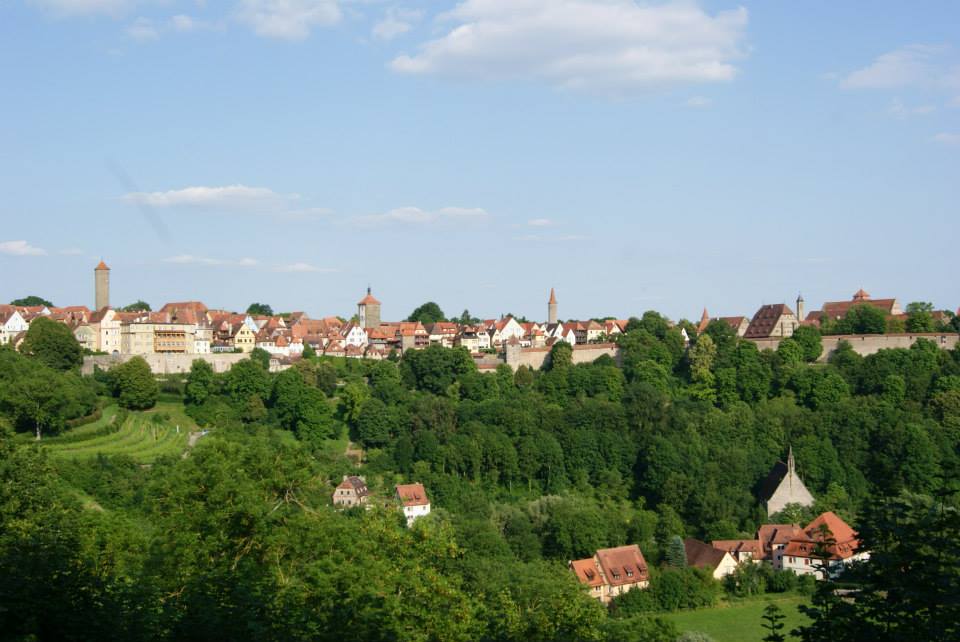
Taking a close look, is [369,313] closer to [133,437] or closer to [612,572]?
[133,437]

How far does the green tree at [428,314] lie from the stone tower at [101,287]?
2951 cm

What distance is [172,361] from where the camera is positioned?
57.0 meters

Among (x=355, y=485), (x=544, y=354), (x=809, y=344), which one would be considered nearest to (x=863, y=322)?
(x=809, y=344)

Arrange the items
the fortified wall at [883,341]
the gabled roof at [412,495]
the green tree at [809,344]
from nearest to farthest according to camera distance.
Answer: the gabled roof at [412,495]
the fortified wall at [883,341]
the green tree at [809,344]

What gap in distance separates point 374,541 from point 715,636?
1804 cm

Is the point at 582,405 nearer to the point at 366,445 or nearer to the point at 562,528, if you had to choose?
the point at 366,445

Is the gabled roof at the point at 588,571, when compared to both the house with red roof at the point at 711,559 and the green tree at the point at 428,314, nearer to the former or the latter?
the house with red roof at the point at 711,559

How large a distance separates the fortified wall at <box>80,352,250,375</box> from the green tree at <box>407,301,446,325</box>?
3284cm

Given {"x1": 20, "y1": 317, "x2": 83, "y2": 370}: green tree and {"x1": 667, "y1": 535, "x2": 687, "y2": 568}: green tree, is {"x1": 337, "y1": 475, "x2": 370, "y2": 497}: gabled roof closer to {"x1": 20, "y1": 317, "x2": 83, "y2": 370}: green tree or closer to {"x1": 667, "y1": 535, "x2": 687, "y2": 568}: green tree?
{"x1": 667, "y1": 535, "x2": 687, "y2": 568}: green tree

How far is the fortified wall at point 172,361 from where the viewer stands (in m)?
55.4

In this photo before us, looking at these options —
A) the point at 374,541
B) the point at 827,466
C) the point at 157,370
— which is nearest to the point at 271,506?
the point at 374,541

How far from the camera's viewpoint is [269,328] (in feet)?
233

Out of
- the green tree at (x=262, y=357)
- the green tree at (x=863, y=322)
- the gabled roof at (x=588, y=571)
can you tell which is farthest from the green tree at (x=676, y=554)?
the green tree at (x=863, y=322)

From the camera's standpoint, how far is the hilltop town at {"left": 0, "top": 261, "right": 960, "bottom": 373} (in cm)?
5962
